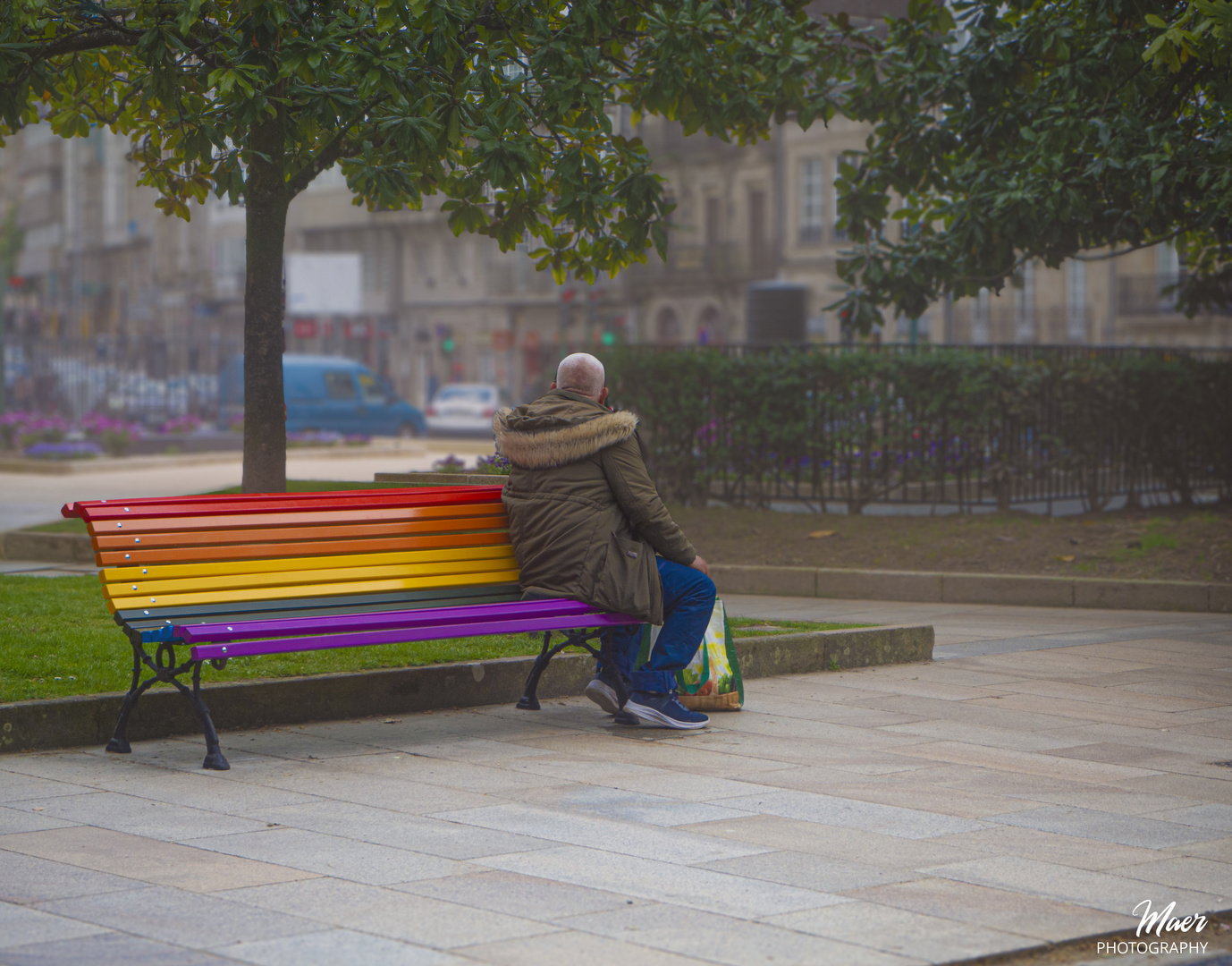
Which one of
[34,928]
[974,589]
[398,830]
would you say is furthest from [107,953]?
[974,589]

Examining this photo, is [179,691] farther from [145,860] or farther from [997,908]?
[997,908]

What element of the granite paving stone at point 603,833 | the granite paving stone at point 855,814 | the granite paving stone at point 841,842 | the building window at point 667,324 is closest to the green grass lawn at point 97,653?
the granite paving stone at point 603,833

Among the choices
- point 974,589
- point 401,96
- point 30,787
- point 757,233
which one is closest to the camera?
point 30,787

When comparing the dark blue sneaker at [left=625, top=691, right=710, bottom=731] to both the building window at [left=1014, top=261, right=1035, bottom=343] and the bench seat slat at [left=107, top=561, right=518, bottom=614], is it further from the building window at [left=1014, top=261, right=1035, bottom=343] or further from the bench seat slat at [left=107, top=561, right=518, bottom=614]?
the building window at [left=1014, top=261, right=1035, bottom=343]

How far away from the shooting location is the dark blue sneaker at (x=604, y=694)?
25.0ft

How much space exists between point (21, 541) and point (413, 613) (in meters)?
8.18

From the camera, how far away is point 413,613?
7082 millimetres

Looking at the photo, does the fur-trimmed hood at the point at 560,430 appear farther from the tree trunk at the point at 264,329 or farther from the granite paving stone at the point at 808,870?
the tree trunk at the point at 264,329

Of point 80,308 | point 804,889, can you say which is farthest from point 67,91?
point 80,308

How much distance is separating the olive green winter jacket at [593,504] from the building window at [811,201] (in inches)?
1897

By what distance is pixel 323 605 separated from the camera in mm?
7133

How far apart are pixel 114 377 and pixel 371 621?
101 feet

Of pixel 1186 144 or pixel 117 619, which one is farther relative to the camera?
pixel 1186 144

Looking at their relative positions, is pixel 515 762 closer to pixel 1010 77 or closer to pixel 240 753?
pixel 240 753
